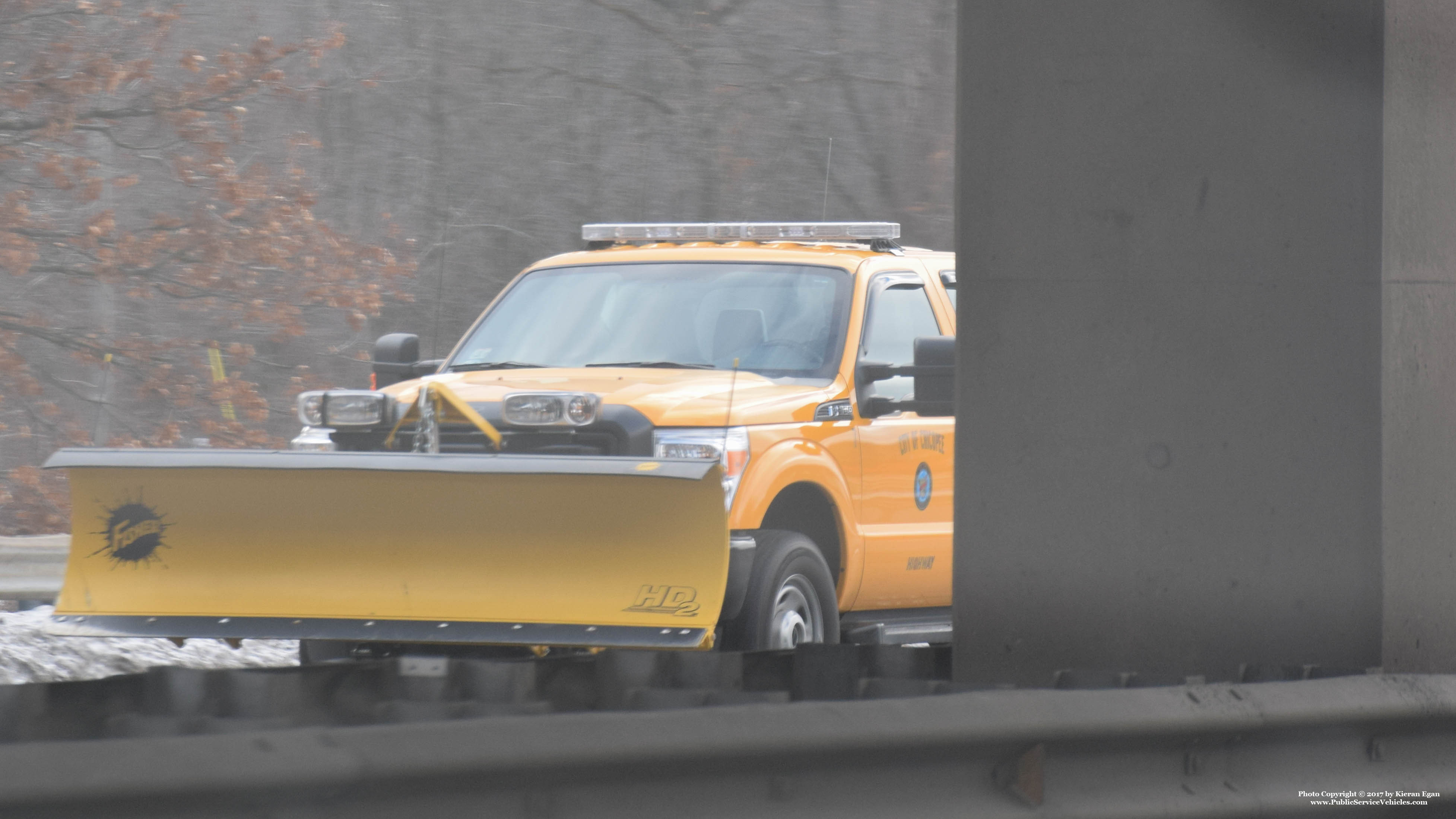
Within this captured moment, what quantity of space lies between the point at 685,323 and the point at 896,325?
41.6 inches

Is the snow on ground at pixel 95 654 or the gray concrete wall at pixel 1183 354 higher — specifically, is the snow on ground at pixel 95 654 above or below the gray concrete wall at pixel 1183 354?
below

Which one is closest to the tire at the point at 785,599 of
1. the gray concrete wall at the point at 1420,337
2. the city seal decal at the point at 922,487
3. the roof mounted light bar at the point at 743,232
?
the city seal decal at the point at 922,487

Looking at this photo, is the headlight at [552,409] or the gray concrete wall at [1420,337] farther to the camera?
the headlight at [552,409]

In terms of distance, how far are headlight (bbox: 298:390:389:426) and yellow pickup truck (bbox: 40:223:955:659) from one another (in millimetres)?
10

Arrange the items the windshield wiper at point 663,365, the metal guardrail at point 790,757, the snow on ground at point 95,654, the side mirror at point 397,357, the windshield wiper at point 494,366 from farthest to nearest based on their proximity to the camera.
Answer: the side mirror at point 397,357 < the windshield wiper at point 494,366 < the windshield wiper at point 663,365 < the snow on ground at point 95,654 < the metal guardrail at point 790,757

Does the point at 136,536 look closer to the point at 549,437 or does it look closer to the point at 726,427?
the point at 549,437

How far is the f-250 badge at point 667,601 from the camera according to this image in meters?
5.61

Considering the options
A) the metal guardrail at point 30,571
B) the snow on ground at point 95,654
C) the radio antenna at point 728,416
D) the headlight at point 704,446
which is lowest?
the snow on ground at point 95,654

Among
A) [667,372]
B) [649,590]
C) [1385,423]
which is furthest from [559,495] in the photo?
[1385,423]

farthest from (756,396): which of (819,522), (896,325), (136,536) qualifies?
(136,536)

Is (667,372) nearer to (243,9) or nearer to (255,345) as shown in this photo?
(255,345)

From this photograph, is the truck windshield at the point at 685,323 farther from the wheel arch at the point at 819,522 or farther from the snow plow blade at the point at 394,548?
the snow plow blade at the point at 394,548

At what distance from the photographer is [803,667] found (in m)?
4.25

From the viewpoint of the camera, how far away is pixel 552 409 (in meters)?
6.48
